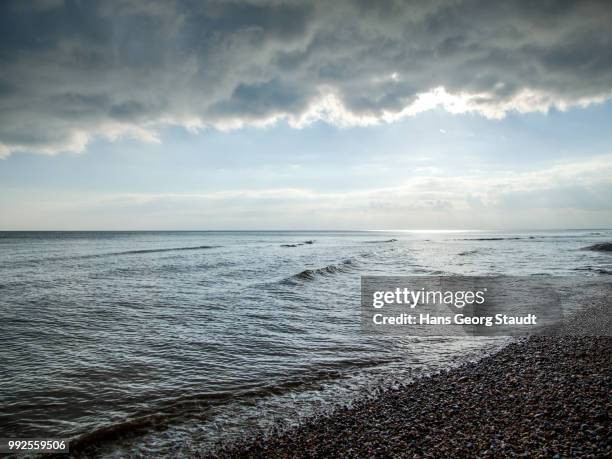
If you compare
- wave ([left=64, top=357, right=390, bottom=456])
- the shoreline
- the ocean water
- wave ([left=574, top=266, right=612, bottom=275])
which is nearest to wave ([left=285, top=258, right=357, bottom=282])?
the ocean water

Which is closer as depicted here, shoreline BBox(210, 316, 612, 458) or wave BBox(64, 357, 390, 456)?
shoreline BBox(210, 316, 612, 458)

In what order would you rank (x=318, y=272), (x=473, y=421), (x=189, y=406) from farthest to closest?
(x=318, y=272)
(x=189, y=406)
(x=473, y=421)

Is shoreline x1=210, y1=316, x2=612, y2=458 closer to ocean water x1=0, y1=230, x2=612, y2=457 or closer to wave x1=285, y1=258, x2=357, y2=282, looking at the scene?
ocean water x1=0, y1=230, x2=612, y2=457

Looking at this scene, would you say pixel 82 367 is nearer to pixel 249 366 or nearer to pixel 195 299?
pixel 249 366

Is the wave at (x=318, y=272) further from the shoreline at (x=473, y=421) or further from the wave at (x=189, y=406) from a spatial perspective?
the shoreline at (x=473, y=421)

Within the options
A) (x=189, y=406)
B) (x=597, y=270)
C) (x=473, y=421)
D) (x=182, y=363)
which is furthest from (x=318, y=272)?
(x=473, y=421)

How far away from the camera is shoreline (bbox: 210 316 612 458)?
5848 mm

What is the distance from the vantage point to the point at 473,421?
266 inches

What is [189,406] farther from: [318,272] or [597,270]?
[597,270]

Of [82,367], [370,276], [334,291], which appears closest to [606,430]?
[82,367]

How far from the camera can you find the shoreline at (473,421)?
5.85 metres

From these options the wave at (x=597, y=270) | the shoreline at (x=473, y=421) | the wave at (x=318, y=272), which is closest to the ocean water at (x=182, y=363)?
the shoreline at (x=473, y=421)

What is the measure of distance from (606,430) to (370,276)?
26.5 m

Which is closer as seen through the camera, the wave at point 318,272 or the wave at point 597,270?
the wave at point 597,270
